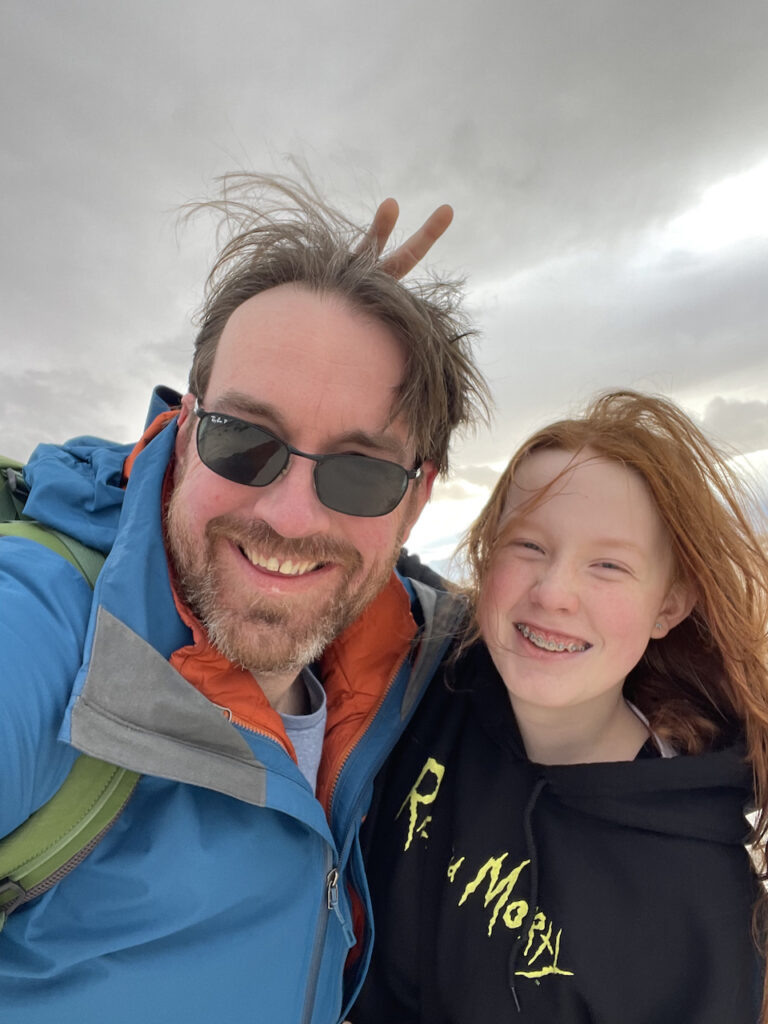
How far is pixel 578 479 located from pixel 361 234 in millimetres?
1472

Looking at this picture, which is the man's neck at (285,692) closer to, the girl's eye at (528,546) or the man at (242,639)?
the man at (242,639)

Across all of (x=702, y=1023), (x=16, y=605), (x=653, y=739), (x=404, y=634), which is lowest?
(x=702, y=1023)

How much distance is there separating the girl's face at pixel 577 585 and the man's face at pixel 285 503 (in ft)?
1.68

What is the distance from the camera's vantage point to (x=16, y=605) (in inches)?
52.9

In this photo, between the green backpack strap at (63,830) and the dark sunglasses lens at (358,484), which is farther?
the dark sunglasses lens at (358,484)

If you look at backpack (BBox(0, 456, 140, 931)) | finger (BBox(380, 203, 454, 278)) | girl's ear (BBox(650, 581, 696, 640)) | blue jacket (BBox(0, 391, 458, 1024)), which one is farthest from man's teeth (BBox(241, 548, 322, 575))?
finger (BBox(380, 203, 454, 278))

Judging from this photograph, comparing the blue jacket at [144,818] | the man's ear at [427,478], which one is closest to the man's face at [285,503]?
the blue jacket at [144,818]

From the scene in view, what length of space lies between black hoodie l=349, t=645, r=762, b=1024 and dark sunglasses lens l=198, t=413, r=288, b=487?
3.87ft

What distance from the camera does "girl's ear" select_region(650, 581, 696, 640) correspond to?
2.10 metres

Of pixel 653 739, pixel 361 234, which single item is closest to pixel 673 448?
pixel 653 739

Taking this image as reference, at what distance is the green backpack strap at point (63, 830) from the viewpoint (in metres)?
1.27

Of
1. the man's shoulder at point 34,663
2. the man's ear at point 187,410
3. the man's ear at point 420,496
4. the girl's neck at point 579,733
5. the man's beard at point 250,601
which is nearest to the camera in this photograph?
the man's shoulder at point 34,663

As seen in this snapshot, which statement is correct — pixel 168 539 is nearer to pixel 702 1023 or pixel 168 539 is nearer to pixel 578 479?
pixel 578 479

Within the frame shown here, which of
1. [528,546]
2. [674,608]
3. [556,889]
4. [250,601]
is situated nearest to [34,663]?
[250,601]
